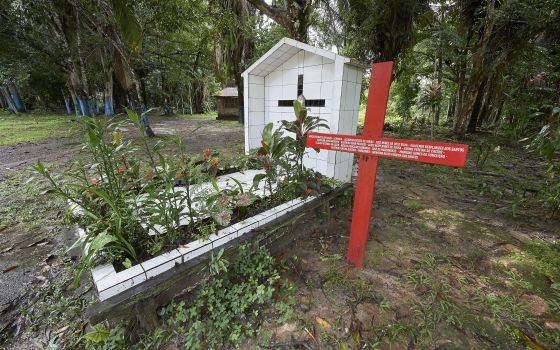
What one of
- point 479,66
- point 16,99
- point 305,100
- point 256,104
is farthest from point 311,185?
point 16,99

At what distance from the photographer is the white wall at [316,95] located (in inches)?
128

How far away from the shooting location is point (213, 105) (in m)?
27.1

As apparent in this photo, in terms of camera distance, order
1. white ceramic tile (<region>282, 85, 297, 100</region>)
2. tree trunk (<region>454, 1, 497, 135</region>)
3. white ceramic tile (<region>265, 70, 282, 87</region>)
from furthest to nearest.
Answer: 1. tree trunk (<region>454, 1, 497, 135</region>)
2. white ceramic tile (<region>265, 70, 282, 87</region>)
3. white ceramic tile (<region>282, 85, 297, 100</region>)

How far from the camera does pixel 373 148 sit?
1.78 metres

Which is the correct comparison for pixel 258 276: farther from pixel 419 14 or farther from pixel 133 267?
pixel 419 14

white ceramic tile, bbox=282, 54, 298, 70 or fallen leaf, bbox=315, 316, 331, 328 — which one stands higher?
white ceramic tile, bbox=282, 54, 298, 70

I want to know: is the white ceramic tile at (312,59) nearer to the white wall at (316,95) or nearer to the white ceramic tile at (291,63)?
the white wall at (316,95)

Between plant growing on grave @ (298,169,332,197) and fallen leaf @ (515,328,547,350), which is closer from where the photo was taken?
fallen leaf @ (515,328,547,350)

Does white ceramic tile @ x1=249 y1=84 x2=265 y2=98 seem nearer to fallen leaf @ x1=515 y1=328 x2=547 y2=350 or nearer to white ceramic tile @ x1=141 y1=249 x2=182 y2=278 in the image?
white ceramic tile @ x1=141 y1=249 x2=182 y2=278

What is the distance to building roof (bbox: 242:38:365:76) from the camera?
3.19 metres

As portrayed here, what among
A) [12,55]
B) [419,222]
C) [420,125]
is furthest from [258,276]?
[12,55]

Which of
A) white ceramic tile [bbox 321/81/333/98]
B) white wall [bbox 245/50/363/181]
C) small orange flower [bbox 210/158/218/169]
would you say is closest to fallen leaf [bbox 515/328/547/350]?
white wall [bbox 245/50/363/181]

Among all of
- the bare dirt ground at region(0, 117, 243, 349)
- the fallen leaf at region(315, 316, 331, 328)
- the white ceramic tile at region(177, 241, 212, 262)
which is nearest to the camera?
the fallen leaf at region(315, 316, 331, 328)

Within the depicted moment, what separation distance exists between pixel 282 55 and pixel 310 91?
819 mm
